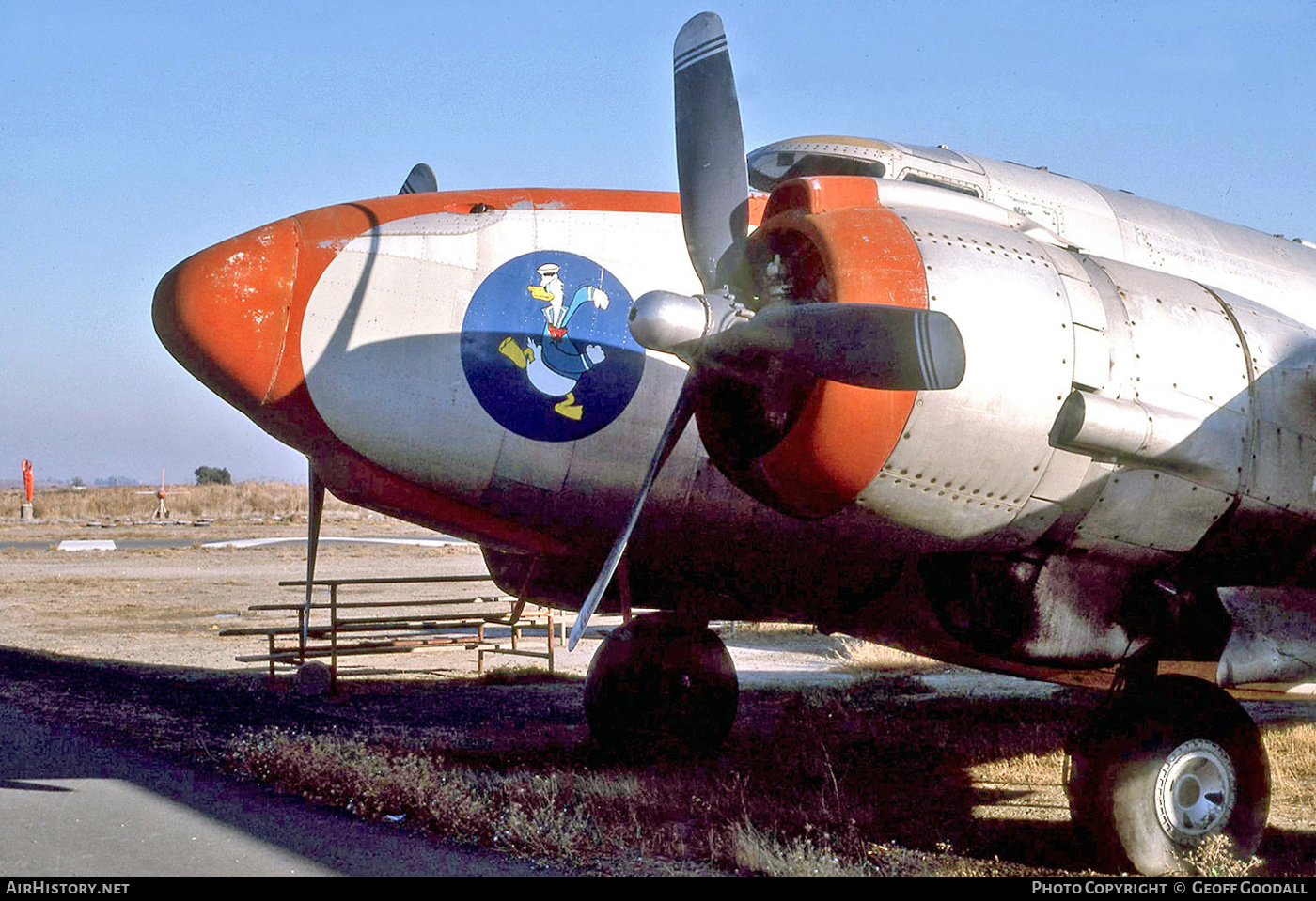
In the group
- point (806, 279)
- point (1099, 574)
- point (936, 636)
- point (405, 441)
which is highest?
point (806, 279)

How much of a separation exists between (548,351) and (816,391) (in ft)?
8.47

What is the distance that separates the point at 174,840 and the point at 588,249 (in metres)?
4.74

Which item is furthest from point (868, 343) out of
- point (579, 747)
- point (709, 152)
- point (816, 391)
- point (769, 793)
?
point (579, 747)

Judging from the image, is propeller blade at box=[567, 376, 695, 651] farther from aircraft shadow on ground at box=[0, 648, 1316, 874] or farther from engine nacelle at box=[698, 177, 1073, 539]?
aircraft shadow on ground at box=[0, 648, 1316, 874]

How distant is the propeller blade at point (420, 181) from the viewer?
1028 centimetres

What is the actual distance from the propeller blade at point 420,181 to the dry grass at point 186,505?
48.5 m

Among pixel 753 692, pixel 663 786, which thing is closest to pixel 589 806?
pixel 663 786

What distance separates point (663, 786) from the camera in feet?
27.9

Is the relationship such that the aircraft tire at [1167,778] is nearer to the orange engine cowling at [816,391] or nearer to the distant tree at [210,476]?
the orange engine cowling at [816,391]

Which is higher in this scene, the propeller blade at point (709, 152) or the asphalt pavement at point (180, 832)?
the propeller blade at point (709, 152)

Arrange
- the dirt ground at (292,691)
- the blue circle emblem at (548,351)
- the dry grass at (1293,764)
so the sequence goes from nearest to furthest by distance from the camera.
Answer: the dirt ground at (292,691) < the blue circle emblem at (548,351) < the dry grass at (1293,764)

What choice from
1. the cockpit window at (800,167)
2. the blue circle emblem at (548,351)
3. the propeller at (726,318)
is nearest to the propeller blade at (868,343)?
the propeller at (726,318)

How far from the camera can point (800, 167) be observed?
890 cm
